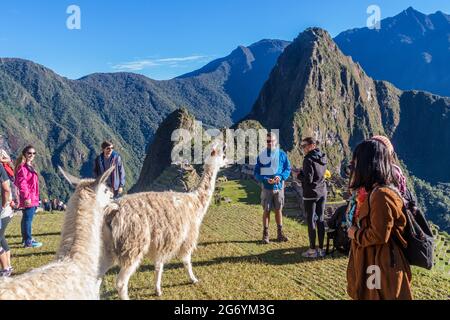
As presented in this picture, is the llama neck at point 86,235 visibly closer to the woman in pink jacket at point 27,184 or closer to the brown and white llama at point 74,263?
the brown and white llama at point 74,263

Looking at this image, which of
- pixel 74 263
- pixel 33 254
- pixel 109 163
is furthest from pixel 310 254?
pixel 33 254

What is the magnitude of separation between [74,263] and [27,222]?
17.2 ft

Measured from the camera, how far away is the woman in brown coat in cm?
274

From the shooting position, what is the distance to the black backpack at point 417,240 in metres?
2.76

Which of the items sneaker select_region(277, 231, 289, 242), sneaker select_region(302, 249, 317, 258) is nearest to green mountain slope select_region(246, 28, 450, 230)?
sneaker select_region(277, 231, 289, 242)

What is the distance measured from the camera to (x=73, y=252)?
3188mm

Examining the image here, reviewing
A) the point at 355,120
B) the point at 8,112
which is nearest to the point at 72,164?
the point at 8,112

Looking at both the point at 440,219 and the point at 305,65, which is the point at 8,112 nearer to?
the point at 305,65

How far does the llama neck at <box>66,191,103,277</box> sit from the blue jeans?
464 centimetres

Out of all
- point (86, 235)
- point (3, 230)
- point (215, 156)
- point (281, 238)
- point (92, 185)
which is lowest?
point (281, 238)

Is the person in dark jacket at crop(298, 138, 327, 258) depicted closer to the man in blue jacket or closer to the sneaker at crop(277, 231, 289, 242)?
the man in blue jacket

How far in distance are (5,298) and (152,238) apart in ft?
8.49

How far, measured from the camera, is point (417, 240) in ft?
9.05

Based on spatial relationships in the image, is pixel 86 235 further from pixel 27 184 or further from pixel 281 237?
pixel 281 237
